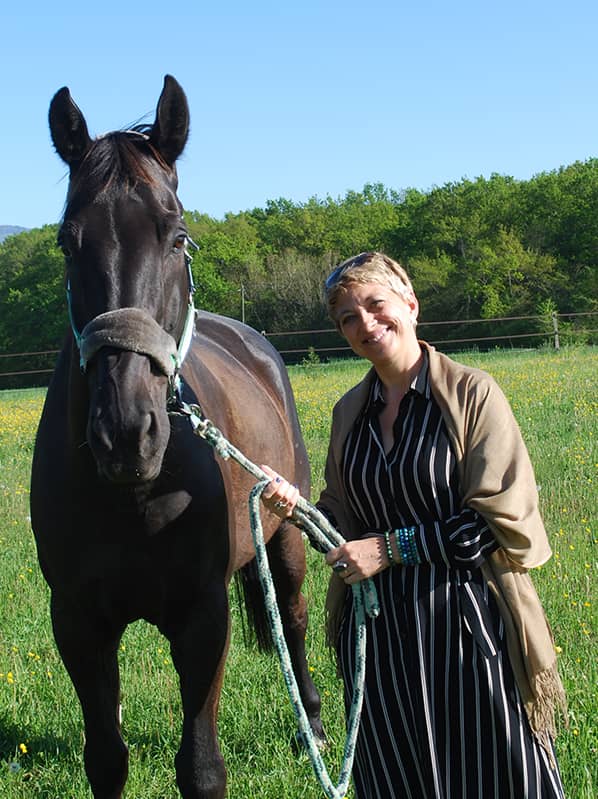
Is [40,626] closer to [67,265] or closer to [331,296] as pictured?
[67,265]

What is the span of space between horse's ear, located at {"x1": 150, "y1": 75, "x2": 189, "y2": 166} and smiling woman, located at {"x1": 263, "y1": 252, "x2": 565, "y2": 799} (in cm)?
88

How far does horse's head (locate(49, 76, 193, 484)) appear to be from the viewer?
218 cm

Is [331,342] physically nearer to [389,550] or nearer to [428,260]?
[428,260]

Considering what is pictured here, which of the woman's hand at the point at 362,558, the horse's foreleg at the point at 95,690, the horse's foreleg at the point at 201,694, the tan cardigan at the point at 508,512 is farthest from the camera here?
the horse's foreleg at the point at 95,690

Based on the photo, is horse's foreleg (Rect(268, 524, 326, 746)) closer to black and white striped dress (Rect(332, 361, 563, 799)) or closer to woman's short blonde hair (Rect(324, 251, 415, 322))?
black and white striped dress (Rect(332, 361, 563, 799))

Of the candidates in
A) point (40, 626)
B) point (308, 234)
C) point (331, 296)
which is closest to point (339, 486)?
point (331, 296)

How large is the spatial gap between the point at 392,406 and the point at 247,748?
1.89m

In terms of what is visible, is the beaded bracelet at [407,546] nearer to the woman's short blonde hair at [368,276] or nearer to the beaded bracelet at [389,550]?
the beaded bracelet at [389,550]

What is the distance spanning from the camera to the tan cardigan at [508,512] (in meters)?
2.16

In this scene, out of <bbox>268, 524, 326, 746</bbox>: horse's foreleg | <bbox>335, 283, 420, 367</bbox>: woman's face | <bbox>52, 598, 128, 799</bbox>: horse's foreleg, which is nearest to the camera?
<bbox>335, 283, 420, 367</bbox>: woman's face

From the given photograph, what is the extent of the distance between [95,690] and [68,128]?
195 centimetres

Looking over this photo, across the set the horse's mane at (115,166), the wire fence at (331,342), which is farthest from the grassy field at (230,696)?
the wire fence at (331,342)

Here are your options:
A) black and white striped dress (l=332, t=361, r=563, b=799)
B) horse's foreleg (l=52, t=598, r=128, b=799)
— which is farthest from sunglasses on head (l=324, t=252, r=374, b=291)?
horse's foreleg (l=52, t=598, r=128, b=799)

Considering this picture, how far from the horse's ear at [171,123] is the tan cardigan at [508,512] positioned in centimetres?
129
